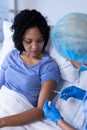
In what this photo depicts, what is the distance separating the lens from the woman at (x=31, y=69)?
4.50 ft

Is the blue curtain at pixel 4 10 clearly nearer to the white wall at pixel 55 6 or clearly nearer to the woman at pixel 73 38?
the white wall at pixel 55 6

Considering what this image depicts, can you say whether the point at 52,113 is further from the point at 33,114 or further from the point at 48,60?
the point at 48,60

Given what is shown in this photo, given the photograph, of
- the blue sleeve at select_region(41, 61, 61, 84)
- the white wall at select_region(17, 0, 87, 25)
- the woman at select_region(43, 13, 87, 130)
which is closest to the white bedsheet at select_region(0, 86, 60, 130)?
the blue sleeve at select_region(41, 61, 61, 84)

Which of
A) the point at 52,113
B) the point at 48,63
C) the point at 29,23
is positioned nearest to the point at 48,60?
the point at 48,63

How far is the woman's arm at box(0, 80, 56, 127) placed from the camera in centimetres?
126

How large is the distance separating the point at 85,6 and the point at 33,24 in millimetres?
612

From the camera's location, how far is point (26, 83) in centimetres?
142

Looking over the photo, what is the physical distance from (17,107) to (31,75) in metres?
0.21

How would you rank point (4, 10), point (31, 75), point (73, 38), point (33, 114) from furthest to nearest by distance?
point (4, 10) < point (31, 75) < point (33, 114) < point (73, 38)

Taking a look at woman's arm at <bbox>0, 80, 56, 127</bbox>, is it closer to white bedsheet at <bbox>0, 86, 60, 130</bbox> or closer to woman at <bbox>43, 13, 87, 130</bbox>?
white bedsheet at <bbox>0, 86, 60, 130</bbox>

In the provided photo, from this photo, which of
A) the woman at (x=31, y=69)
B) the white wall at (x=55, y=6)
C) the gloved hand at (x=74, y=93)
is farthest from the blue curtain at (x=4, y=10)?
the gloved hand at (x=74, y=93)

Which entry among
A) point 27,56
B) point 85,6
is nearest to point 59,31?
point 27,56

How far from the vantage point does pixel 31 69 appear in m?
1.45

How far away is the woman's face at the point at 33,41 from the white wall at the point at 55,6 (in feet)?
1.95
